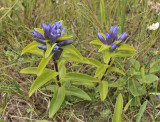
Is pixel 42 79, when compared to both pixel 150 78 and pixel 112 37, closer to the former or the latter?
pixel 112 37

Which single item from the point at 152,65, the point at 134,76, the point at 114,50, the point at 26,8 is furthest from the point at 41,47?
the point at 26,8

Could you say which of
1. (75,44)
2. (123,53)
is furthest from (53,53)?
(75,44)

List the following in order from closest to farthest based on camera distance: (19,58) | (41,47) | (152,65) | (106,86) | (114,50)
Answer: (41,47)
(114,50)
(106,86)
(152,65)
(19,58)

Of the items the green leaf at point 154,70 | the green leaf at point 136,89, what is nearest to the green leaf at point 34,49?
the green leaf at point 136,89

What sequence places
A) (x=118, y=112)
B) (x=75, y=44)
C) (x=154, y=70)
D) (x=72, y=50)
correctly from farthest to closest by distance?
(x=75, y=44) → (x=154, y=70) → (x=118, y=112) → (x=72, y=50)

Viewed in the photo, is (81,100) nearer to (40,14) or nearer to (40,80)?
(40,80)

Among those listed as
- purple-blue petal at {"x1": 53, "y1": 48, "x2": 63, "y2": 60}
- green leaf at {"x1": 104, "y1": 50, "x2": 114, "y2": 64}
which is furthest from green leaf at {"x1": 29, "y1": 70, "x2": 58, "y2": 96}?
green leaf at {"x1": 104, "y1": 50, "x2": 114, "y2": 64}

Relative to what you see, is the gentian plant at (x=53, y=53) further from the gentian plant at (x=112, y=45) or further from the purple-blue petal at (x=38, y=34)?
the gentian plant at (x=112, y=45)
